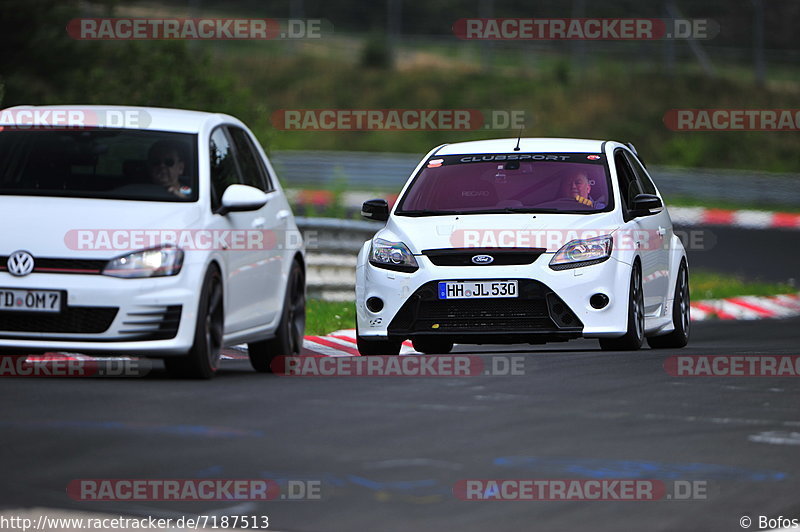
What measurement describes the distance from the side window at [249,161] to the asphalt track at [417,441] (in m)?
1.61

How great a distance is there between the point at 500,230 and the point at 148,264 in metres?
2.97

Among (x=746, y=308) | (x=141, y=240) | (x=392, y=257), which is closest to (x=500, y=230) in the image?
(x=392, y=257)

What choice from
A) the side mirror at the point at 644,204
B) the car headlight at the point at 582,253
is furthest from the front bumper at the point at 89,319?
the side mirror at the point at 644,204

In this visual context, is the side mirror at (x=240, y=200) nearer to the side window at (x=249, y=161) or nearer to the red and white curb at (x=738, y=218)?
the side window at (x=249, y=161)

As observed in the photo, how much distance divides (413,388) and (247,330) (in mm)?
1507

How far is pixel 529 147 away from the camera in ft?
42.8

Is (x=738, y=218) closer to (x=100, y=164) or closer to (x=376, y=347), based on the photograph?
(x=376, y=347)

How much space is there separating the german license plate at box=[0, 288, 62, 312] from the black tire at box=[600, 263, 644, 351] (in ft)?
13.5

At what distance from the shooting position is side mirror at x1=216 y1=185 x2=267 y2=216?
10.4 m

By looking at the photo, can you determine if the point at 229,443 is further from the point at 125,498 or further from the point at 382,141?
the point at 382,141

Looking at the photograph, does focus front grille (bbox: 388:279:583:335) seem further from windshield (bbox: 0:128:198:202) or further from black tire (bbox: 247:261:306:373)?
windshield (bbox: 0:128:198:202)

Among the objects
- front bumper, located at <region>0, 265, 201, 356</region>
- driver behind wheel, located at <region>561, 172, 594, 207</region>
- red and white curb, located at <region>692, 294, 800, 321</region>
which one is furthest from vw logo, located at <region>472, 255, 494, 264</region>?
red and white curb, located at <region>692, 294, 800, 321</region>

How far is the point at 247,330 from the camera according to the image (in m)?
10.8

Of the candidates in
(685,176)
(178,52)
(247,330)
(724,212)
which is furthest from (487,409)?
(685,176)
